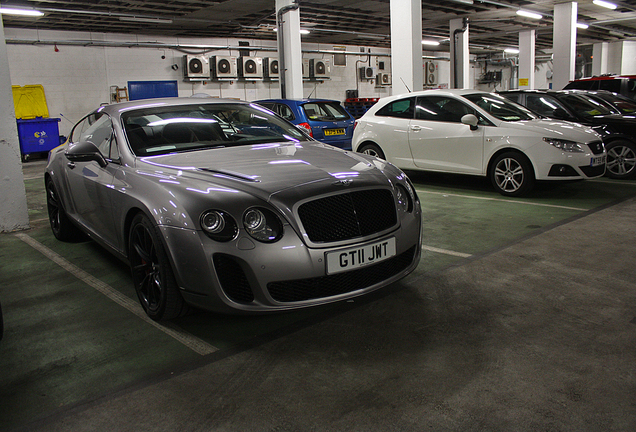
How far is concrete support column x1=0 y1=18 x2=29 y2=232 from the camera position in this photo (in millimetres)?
5188

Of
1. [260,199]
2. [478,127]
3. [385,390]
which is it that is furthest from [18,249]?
[478,127]

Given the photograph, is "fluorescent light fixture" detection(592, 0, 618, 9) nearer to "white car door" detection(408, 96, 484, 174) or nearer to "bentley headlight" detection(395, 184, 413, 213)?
"white car door" detection(408, 96, 484, 174)

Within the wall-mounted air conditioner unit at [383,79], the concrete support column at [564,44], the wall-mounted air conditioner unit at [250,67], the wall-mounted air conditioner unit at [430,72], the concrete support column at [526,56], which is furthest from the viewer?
the wall-mounted air conditioner unit at [430,72]

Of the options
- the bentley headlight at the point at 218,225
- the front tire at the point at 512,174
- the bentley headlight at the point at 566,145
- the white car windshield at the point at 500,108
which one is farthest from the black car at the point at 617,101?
the bentley headlight at the point at 218,225

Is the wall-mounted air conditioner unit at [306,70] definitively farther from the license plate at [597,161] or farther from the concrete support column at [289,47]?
the license plate at [597,161]

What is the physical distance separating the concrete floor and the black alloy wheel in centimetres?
75

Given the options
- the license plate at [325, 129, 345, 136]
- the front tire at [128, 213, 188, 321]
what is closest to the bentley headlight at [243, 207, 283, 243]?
the front tire at [128, 213, 188, 321]

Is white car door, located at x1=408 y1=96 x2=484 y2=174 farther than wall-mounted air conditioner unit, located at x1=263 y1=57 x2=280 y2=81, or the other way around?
wall-mounted air conditioner unit, located at x1=263 y1=57 x2=280 y2=81

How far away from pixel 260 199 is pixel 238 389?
2.88ft

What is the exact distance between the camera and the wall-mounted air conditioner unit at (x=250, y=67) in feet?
59.6

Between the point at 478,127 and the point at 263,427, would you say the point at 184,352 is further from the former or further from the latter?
the point at 478,127

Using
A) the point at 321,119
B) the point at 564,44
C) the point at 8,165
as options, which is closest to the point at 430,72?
the point at 564,44

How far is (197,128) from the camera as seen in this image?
3.50 meters

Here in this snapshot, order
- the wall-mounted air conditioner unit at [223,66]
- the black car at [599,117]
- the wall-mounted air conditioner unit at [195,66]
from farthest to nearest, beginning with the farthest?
the wall-mounted air conditioner unit at [223,66] → the wall-mounted air conditioner unit at [195,66] → the black car at [599,117]
